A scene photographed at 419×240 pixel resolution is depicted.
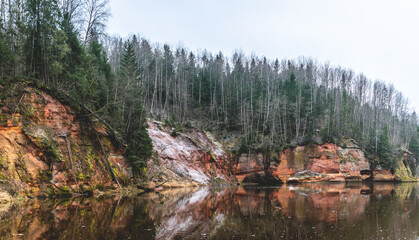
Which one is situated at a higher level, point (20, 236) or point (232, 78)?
point (232, 78)

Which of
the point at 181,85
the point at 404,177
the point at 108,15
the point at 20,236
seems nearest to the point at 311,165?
the point at 404,177

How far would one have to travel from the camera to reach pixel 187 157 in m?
41.0

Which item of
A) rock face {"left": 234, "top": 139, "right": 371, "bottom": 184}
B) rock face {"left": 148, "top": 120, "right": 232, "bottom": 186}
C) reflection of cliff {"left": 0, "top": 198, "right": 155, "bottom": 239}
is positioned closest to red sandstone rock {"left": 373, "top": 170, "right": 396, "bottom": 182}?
rock face {"left": 234, "top": 139, "right": 371, "bottom": 184}

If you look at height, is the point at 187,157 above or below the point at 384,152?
below

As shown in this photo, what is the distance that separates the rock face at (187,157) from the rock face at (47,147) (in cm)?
926

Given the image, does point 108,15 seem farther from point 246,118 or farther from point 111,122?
point 246,118

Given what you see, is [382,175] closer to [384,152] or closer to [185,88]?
[384,152]

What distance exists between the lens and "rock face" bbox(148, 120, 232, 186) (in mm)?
35344

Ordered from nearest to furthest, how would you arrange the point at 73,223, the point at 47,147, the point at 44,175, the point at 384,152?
the point at 73,223
the point at 44,175
the point at 47,147
the point at 384,152

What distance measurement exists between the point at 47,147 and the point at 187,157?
24.1 metres

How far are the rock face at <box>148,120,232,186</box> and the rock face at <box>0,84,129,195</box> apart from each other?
30.4 ft

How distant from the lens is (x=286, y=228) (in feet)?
35.9

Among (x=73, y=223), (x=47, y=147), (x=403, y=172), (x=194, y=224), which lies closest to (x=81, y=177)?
(x=47, y=147)

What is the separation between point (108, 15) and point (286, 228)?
26498mm
